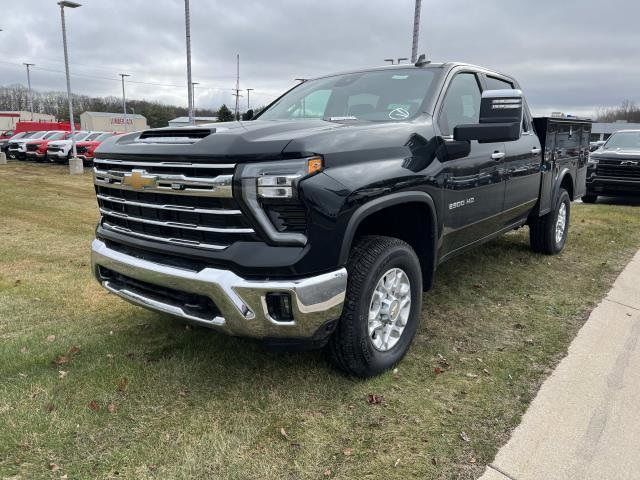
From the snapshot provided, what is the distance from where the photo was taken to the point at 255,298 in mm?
2617

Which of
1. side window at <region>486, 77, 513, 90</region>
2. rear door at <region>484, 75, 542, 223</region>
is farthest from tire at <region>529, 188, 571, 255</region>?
side window at <region>486, 77, 513, 90</region>

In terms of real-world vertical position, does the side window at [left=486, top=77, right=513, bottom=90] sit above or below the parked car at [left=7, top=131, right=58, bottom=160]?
above

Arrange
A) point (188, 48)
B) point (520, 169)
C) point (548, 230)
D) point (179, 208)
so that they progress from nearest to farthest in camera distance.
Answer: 1. point (179, 208)
2. point (520, 169)
3. point (548, 230)
4. point (188, 48)

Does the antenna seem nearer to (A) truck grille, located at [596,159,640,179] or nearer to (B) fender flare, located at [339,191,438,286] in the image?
(B) fender flare, located at [339,191,438,286]

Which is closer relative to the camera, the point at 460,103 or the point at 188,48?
the point at 460,103

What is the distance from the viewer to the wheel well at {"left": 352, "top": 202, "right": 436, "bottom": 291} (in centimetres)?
346

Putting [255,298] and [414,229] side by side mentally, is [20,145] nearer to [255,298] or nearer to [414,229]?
[414,229]

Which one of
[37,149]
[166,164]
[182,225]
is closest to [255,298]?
[182,225]

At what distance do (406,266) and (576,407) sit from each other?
49.5 inches

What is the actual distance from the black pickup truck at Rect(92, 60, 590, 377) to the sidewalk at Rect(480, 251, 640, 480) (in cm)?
91

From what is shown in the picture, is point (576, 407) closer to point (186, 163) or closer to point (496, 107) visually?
point (496, 107)

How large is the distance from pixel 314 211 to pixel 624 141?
43.0ft

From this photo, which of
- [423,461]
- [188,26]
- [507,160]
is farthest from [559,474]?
[188,26]

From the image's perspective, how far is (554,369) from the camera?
3.50 metres
